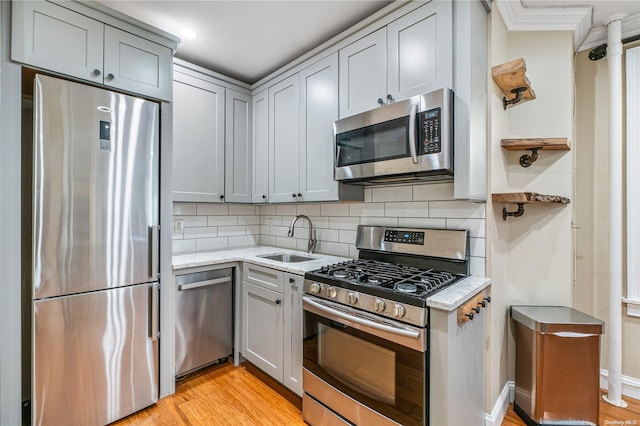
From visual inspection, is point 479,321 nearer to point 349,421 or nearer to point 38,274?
point 349,421

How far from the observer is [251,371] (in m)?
2.44

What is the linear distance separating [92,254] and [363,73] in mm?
2028

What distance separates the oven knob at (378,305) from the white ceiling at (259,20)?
1817 mm

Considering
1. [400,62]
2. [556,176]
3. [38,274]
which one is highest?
[400,62]

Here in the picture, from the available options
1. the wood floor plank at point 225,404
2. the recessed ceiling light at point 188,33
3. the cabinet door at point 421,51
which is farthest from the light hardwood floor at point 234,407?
the recessed ceiling light at point 188,33

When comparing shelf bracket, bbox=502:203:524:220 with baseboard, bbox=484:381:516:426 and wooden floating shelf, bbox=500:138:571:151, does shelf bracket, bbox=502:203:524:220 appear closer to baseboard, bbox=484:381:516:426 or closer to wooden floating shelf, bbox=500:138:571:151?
wooden floating shelf, bbox=500:138:571:151

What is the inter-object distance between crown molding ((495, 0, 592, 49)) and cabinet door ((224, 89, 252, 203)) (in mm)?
2184

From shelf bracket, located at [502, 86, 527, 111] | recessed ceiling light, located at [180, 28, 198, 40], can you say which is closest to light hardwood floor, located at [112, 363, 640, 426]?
shelf bracket, located at [502, 86, 527, 111]

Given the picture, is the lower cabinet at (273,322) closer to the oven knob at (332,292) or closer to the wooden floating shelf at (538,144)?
the oven knob at (332,292)

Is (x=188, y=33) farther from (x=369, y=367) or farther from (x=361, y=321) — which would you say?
(x=369, y=367)

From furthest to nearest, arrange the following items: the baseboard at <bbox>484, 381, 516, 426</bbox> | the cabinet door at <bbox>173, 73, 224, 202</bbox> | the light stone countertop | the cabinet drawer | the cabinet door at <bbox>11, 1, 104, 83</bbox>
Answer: the cabinet door at <bbox>173, 73, 224, 202</bbox> → the cabinet drawer → the baseboard at <bbox>484, 381, 516, 426</bbox> → the cabinet door at <bbox>11, 1, 104, 83</bbox> → the light stone countertop

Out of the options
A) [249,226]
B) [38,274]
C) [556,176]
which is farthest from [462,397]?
[249,226]

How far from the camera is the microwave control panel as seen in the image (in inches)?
62.3

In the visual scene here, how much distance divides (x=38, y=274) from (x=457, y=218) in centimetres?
242
